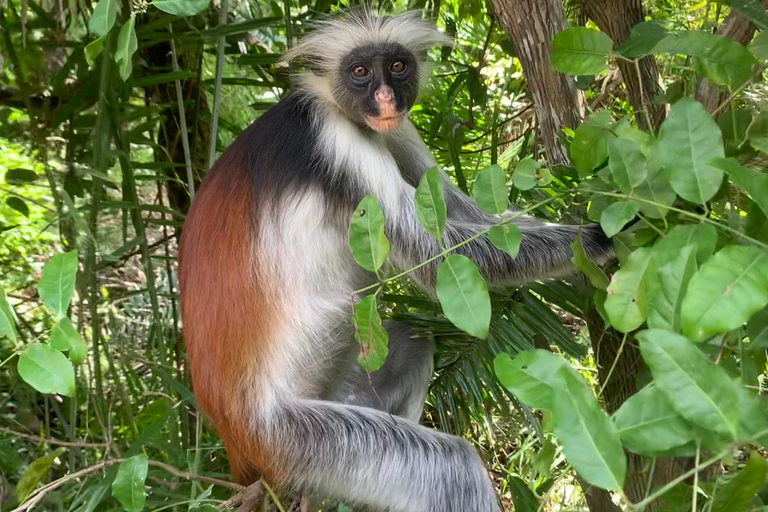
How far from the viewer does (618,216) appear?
6.34ft

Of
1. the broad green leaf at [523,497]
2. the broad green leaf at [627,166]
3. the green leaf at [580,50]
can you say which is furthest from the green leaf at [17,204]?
the broad green leaf at [627,166]

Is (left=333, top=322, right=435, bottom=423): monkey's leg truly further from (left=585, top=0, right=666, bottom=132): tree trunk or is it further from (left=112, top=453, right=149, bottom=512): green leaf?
(left=112, top=453, right=149, bottom=512): green leaf

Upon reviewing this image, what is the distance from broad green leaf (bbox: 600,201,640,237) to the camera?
1917 millimetres

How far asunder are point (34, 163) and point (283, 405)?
9.70ft

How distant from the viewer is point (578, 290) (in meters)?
3.50

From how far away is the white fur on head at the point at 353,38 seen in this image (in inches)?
155

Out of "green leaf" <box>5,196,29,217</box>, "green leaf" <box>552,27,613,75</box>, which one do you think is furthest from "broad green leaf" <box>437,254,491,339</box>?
"green leaf" <box>5,196,29,217</box>

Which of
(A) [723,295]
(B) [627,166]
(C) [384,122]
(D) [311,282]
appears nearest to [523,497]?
(D) [311,282]

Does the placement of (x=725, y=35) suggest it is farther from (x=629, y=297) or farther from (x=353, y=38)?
(x=353, y=38)

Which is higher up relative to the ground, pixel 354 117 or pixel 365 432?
pixel 354 117

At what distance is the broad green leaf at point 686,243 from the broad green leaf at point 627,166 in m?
0.22

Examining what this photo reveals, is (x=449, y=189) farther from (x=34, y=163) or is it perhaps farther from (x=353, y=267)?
(x=34, y=163)

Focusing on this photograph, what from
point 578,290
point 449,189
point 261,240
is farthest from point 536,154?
point 261,240

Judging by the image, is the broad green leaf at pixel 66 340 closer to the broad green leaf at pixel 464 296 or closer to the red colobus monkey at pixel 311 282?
the broad green leaf at pixel 464 296
